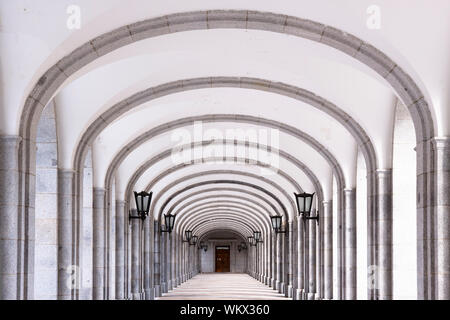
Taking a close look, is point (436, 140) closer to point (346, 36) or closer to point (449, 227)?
point (449, 227)

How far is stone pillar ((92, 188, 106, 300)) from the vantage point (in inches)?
592

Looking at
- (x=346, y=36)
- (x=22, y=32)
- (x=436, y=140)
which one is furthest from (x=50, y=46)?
(x=436, y=140)

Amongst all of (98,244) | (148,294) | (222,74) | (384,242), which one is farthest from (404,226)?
(148,294)

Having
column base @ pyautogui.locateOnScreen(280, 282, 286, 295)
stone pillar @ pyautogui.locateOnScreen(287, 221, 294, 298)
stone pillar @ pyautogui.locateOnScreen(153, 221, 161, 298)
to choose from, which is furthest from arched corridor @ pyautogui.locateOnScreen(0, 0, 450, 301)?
column base @ pyautogui.locateOnScreen(280, 282, 286, 295)

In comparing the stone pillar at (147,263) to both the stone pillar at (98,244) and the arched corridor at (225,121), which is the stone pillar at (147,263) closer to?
the arched corridor at (225,121)

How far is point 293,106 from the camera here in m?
15.1

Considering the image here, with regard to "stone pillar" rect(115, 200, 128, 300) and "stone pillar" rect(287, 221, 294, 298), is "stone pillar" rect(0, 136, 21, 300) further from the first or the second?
"stone pillar" rect(287, 221, 294, 298)

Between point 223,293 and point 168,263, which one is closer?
point 223,293

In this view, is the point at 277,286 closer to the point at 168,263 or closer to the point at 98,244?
the point at 168,263

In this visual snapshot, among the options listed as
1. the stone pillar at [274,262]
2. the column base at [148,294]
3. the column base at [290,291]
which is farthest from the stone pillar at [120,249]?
the stone pillar at [274,262]

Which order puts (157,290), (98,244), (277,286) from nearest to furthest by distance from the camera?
(98,244)
(157,290)
(277,286)

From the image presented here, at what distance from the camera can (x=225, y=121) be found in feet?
54.4

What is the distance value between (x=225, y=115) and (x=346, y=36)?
715cm

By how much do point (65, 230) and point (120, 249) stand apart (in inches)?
247
